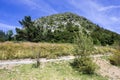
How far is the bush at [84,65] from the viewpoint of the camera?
69.6 feet

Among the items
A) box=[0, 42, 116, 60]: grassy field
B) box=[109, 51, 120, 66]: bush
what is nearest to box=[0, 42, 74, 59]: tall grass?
box=[0, 42, 116, 60]: grassy field

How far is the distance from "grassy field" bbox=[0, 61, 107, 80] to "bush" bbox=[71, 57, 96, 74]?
0.60m

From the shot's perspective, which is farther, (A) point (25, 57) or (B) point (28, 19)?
(B) point (28, 19)

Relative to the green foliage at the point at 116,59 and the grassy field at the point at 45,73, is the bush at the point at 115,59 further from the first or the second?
the grassy field at the point at 45,73

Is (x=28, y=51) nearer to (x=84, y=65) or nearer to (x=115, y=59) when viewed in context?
(x=84, y=65)

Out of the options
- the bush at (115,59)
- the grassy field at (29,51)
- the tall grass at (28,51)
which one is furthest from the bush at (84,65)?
the bush at (115,59)

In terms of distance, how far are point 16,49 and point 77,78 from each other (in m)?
8.97

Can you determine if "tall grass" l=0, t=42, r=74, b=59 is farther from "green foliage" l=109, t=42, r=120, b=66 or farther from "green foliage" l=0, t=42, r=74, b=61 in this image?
"green foliage" l=109, t=42, r=120, b=66

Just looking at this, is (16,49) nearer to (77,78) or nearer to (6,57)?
(6,57)

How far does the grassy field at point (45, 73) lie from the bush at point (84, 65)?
600 millimetres

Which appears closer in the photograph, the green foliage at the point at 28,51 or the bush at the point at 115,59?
the green foliage at the point at 28,51

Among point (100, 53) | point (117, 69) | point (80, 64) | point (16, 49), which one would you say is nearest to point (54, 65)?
point (80, 64)

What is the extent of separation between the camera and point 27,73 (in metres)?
18.7

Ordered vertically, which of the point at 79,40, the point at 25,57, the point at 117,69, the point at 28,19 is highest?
the point at 28,19
